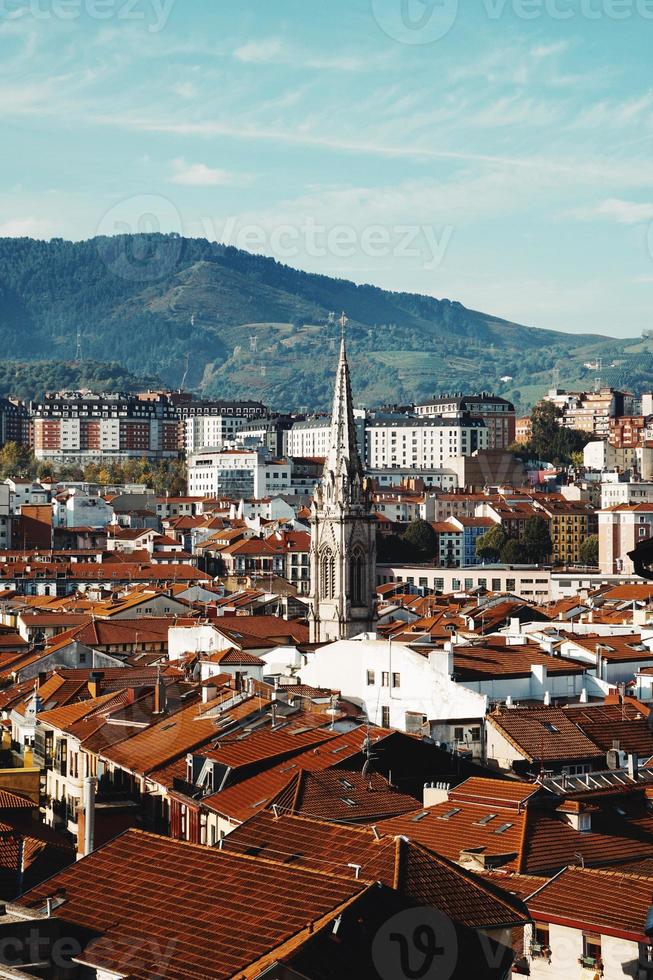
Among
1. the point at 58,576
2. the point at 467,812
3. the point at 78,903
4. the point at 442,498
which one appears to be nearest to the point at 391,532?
the point at 442,498

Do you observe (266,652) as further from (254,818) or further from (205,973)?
(205,973)

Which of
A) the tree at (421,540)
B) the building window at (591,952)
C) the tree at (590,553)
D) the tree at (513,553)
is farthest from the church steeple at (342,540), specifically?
the tree at (590,553)

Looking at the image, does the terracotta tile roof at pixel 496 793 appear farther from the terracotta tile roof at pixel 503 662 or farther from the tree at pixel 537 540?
the tree at pixel 537 540

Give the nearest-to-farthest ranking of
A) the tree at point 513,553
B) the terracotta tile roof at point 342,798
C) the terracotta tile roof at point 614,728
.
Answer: the terracotta tile roof at point 342,798
the terracotta tile roof at point 614,728
the tree at point 513,553

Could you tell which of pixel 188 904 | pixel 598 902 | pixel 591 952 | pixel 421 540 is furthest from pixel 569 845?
pixel 421 540

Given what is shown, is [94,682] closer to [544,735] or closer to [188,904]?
[544,735]

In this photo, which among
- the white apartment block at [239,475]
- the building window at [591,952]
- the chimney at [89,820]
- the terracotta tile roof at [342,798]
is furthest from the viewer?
the white apartment block at [239,475]

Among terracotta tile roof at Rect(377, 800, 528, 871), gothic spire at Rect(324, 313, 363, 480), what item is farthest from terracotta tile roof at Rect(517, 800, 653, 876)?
gothic spire at Rect(324, 313, 363, 480)
